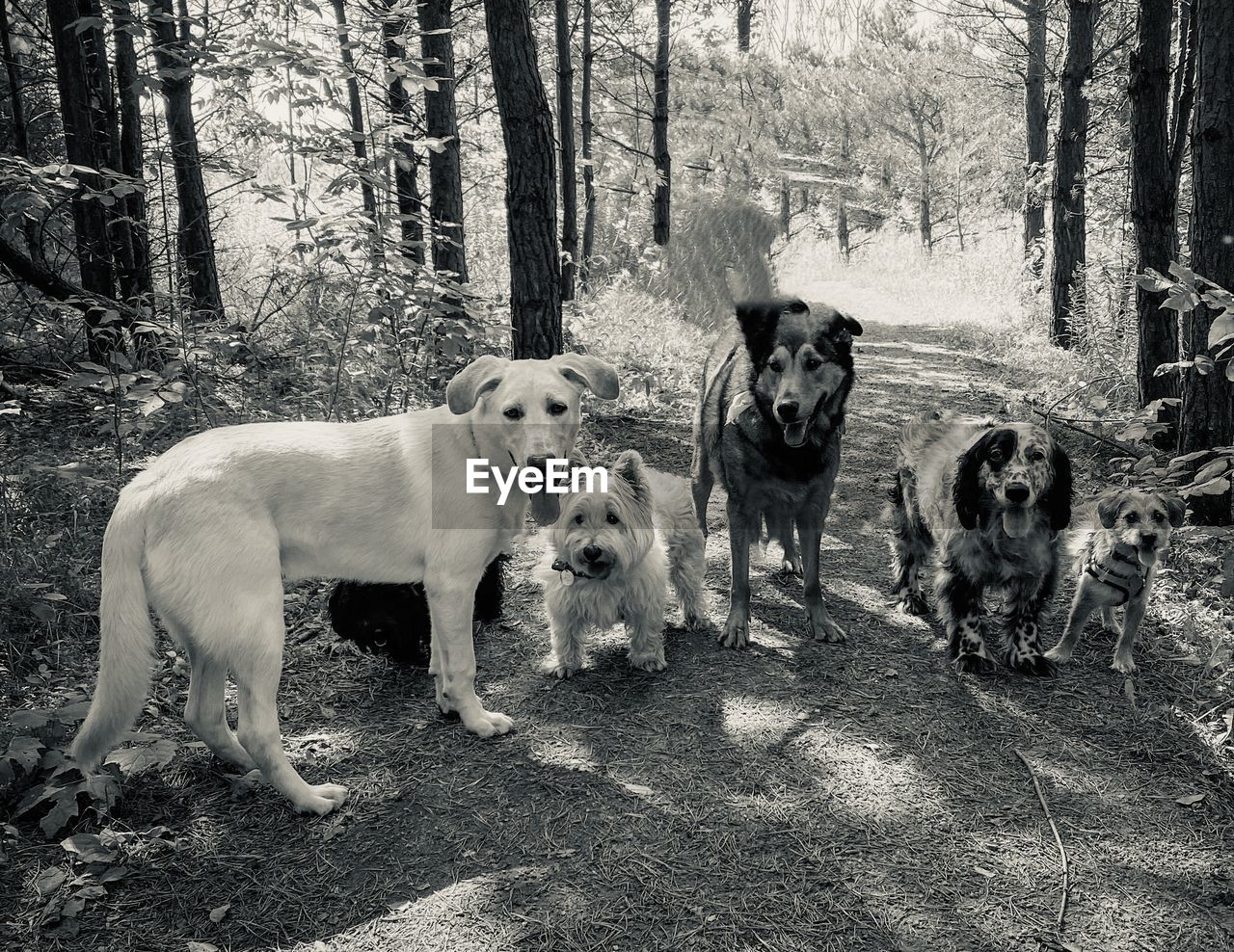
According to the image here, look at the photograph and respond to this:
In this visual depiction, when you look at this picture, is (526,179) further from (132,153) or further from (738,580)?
(132,153)

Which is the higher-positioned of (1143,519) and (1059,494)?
(1059,494)

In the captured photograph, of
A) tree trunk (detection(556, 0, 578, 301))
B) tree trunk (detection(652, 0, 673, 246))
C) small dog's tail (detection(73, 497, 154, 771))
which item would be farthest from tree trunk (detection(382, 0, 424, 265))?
tree trunk (detection(652, 0, 673, 246))

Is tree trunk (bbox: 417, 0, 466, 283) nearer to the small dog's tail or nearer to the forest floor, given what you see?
the forest floor

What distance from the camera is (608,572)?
13.3 ft

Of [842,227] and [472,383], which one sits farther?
[842,227]

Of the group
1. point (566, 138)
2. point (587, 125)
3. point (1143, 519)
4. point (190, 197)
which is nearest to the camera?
point (1143, 519)

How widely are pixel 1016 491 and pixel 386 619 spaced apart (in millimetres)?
3088

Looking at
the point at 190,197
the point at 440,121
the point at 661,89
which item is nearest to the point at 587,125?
the point at 661,89

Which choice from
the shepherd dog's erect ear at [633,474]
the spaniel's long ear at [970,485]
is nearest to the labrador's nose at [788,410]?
the shepherd dog's erect ear at [633,474]

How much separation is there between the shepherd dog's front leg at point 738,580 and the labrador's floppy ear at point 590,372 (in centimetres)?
124

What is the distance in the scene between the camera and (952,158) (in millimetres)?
29062

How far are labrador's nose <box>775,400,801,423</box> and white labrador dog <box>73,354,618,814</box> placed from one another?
94cm

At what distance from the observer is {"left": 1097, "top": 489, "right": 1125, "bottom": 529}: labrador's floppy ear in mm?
3879

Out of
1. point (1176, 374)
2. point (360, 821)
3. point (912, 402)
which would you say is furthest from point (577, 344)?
point (360, 821)
